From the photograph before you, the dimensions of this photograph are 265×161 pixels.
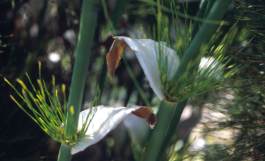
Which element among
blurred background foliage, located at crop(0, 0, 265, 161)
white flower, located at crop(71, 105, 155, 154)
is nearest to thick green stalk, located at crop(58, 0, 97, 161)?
white flower, located at crop(71, 105, 155, 154)

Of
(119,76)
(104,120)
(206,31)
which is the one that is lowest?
(119,76)

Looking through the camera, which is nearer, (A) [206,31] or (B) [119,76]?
(A) [206,31]

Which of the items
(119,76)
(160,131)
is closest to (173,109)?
(160,131)

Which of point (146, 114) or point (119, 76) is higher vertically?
point (146, 114)

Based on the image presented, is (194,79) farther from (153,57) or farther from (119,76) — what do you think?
(119,76)

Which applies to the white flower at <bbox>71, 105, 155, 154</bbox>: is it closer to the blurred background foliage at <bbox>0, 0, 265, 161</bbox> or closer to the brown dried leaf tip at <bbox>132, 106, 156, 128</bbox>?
the brown dried leaf tip at <bbox>132, 106, 156, 128</bbox>

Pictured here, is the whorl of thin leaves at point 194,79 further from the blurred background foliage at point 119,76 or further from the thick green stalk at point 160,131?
the blurred background foliage at point 119,76

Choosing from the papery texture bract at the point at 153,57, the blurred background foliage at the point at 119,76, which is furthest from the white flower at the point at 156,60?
the blurred background foliage at the point at 119,76
